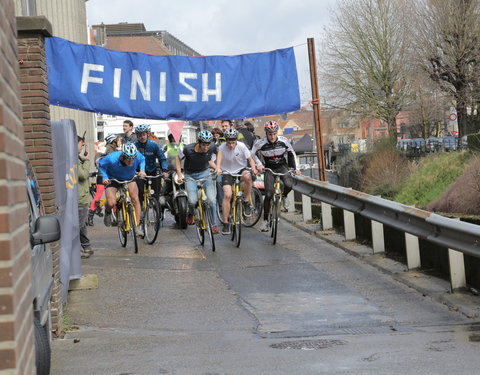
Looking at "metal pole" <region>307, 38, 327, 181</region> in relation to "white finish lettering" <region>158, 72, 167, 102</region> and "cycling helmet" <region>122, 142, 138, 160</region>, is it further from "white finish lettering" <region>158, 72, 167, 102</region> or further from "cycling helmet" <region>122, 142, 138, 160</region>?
"cycling helmet" <region>122, 142, 138, 160</region>

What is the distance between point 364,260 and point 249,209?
307cm

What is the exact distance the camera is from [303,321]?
8.49m

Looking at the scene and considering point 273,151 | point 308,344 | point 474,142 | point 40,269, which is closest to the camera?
point 40,269

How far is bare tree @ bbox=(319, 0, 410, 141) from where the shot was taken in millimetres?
55219

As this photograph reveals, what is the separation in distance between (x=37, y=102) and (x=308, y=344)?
10.6 ft

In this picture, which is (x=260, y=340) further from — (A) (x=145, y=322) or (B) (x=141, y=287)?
(B) (x=141, y=287)

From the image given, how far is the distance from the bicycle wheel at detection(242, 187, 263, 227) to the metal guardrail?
3.03 ft

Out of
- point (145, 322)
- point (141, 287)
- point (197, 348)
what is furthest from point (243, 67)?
point (197, 348)

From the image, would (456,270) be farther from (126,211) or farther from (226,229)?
(126,211)

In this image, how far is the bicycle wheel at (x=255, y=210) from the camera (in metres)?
15.4

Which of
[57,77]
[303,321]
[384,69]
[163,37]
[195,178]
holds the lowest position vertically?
[303,321]

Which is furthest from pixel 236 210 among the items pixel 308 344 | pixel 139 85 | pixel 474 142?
pixel 474 142

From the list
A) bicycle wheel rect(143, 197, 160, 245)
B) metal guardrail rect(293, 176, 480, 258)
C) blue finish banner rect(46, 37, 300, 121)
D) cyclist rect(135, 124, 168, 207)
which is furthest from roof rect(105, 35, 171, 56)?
bicycle wheel rect(143, 197, 160, 245)

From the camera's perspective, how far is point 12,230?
2.81 meters
